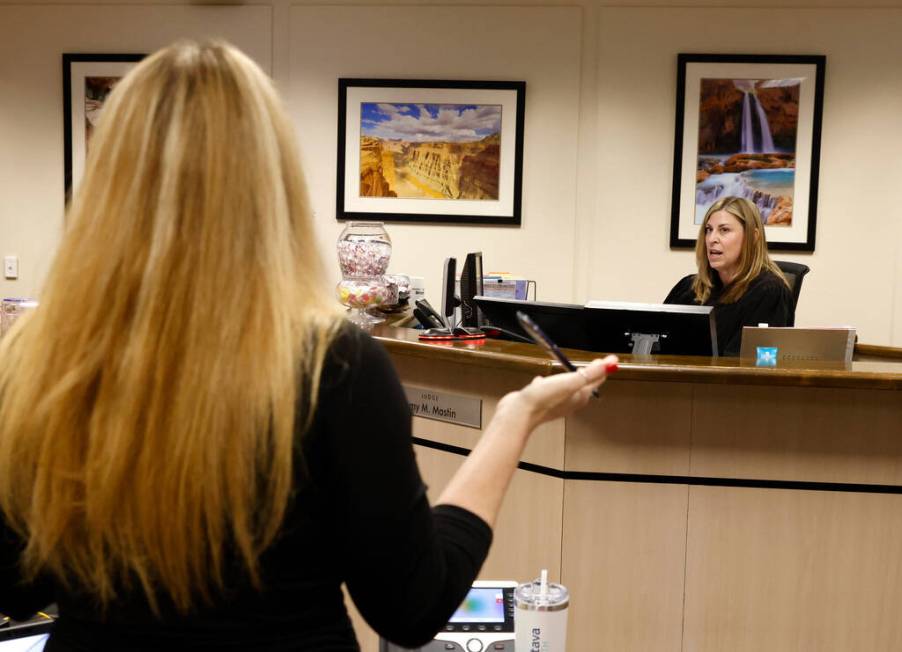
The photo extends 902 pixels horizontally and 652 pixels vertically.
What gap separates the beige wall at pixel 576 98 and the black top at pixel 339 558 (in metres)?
4.21

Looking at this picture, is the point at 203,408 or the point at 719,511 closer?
the point at 203,408

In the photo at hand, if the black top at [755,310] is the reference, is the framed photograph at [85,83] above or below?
above

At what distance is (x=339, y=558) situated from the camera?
98 cm

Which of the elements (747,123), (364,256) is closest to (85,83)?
(364,256)

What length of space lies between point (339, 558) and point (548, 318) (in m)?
1.91

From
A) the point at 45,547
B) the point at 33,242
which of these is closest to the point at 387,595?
the point at 45,547

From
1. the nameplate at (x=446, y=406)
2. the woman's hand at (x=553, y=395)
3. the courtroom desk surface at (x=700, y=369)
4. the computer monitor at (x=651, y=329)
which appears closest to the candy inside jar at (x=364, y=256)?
the nameplate at (x=446, y=406)

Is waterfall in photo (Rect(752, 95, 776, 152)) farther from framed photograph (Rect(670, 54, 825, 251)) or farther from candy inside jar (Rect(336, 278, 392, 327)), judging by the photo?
candy inside jar (Rect(336, 278, 392, 327))

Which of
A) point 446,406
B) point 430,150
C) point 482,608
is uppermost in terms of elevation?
point 430,150

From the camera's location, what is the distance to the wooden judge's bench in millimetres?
2494

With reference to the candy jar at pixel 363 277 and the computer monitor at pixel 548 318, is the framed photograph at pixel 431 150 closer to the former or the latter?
the candy jar at pixel 363 277

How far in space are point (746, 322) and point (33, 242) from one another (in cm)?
389

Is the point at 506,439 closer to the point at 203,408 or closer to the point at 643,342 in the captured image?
the point at 203,408

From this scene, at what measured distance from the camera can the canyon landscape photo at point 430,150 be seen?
5066 mm
